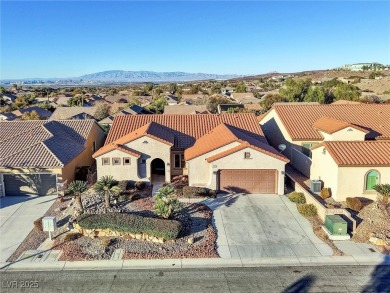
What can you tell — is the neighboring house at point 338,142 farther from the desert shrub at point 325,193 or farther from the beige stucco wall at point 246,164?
the beige stucco wall at point 246,164

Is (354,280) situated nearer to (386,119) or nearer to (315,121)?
(315,121)

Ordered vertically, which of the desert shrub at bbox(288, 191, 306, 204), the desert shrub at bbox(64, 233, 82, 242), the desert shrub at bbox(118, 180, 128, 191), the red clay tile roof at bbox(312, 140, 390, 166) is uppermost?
the red clay tile roof at bbox(312, 140, 390, 166)

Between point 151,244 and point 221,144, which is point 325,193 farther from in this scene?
point 151,244

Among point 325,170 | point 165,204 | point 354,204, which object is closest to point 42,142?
point 165,204

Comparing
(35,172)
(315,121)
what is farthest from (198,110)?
(35,172)

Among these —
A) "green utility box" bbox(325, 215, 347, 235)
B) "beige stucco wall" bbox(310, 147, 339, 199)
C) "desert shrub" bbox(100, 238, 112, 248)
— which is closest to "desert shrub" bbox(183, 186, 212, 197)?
"desert shrub" bbox(100, 238, 112, 248)

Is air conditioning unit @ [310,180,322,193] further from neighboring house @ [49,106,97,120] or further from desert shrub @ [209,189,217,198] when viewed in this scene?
neighboring house @ [49,106,97,120]
